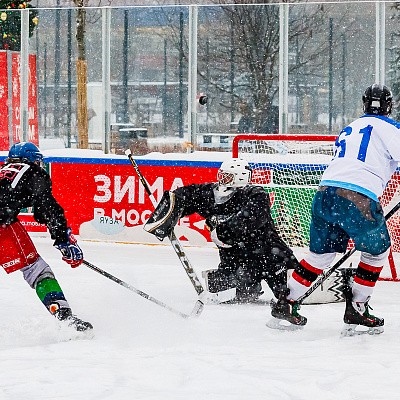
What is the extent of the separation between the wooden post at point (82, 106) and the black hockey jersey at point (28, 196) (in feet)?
13.4

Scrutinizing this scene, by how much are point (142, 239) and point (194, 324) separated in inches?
Result: 128

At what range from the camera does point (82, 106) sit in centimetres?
870

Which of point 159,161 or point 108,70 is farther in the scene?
point 108,70

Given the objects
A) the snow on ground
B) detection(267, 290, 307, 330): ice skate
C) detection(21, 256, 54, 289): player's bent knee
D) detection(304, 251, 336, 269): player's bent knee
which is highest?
detection(304, 251, 336, 269): player's bent knee

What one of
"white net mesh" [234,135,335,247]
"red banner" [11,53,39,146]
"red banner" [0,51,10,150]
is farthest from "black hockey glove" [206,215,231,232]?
"red banner" [0,51,10,150]

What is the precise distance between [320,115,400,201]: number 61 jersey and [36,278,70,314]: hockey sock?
5.36 feet

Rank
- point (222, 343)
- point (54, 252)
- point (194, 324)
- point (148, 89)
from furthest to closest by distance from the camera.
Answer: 1. point (148, 89)
2. point (54, 252)
3. point (194, 324)
4. point (222, 343)

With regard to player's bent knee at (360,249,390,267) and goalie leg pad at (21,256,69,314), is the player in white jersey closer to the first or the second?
player's bent knee at (360,249,390,267)

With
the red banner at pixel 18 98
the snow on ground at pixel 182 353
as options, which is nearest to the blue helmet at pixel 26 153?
the snow on ground at pixel 182 353

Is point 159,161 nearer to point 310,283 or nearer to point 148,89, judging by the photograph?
point 148,89

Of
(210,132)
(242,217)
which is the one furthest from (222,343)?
(210,132)

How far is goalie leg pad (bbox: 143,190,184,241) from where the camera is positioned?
506cm

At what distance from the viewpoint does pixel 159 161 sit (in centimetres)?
797

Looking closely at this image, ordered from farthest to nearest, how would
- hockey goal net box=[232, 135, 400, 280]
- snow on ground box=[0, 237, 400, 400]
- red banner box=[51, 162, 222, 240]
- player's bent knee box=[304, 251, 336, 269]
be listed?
red banner box=[51, 162, 222, 240] < hockey goal net box=[232, 135, 400, 280] < player's bent knee box=[304, 251, 336, 269] < snow on ground box=[0, 237, 400, 400]
